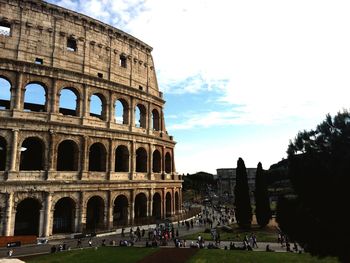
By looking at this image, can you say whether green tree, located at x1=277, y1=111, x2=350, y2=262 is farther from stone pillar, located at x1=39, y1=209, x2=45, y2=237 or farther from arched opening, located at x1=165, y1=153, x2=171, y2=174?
arched opening, located at x1=165, y1=153, x2=171, y2=174

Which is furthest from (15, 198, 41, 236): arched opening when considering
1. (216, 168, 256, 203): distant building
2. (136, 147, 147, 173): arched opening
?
(216, 168, 256, 203): distant building

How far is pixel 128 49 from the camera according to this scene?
115 feet

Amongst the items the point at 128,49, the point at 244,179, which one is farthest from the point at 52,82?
the point at 244,179

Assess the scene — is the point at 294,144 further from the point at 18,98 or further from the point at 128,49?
the point at 128,49

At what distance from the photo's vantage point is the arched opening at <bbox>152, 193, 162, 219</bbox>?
3612 cm

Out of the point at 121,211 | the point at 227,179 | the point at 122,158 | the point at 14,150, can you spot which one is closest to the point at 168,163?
the point at 122,158

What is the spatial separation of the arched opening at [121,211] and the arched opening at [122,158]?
3.08m

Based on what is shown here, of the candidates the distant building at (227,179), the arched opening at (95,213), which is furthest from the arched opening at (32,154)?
the distant building at (227,179)

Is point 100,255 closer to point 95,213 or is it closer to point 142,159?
point 95,213

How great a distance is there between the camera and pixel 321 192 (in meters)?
10.4

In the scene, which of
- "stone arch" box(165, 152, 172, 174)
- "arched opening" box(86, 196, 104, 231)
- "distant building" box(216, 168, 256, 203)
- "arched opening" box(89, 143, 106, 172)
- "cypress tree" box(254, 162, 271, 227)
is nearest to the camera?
"arched opening" box(86, 196, 104, 231)

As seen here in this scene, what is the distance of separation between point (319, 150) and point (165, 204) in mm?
27943

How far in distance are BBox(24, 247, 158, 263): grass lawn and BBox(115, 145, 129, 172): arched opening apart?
10990mm

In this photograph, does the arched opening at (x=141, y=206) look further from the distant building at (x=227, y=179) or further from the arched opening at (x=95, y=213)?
the distant building at (x=227, y=179)
